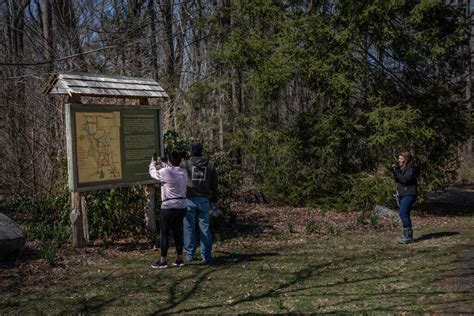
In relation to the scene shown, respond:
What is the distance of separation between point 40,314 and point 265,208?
9.67m

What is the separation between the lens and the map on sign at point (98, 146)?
9086 mm

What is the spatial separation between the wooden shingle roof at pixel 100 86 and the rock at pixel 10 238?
90.4 inches

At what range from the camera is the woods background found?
13031 millimetres

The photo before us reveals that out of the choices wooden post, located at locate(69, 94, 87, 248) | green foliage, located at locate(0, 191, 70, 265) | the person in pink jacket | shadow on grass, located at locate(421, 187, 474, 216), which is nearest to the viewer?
the person in pink jacket

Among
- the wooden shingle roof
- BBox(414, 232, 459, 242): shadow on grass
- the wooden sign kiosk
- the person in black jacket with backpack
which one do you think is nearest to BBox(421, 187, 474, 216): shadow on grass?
BBox(414, 232, 459, 242): shadow on grass

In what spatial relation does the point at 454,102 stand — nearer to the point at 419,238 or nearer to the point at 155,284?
the point at 419,238

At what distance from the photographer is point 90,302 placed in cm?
653

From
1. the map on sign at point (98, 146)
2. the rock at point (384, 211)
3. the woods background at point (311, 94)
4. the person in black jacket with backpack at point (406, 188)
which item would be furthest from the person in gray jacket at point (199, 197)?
the rock at point (384, 211)

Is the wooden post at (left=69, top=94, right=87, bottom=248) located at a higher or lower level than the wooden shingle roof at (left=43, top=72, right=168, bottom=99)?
lower

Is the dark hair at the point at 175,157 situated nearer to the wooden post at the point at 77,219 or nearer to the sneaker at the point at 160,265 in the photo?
the sneaker at the point at 160,265

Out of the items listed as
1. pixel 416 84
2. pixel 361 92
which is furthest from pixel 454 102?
pixel 361 92

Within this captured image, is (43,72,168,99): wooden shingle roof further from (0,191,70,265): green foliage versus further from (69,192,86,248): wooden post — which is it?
(0,191,70,265): green foliage

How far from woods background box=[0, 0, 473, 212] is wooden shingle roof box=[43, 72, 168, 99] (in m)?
2.28

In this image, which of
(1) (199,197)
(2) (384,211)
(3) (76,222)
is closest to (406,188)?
(2) (384,211)
